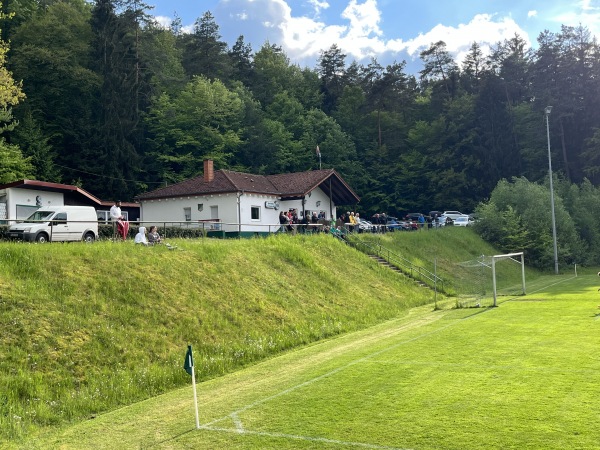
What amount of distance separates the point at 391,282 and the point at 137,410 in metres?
20.8

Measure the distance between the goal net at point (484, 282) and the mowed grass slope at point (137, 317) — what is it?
3643 millimetres

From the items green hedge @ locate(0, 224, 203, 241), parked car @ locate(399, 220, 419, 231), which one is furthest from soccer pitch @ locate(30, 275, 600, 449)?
parked car @ locate(399, 220, 419, 231)

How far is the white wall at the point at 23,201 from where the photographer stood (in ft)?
97.8

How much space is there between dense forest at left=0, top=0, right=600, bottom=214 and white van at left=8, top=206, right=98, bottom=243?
17.1m

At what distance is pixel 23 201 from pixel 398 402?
27338mm

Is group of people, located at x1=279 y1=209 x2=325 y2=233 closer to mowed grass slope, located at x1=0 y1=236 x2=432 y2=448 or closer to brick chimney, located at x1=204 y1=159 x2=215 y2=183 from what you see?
mowed grass slope, located at x1=0 y1=236 x2=432 y2=448

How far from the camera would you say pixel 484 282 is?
2889 cm

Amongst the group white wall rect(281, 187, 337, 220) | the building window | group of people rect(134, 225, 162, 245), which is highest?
white wall rect(281, 187, 337, 220)

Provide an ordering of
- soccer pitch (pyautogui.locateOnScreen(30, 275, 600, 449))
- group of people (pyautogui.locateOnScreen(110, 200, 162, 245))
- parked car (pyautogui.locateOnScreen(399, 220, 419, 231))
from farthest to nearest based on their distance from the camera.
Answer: parked car (pyautogui.locateOnScreen(399, 220, 419, 231)), group of people (pyautogui.locateOnScreen(110, 200, 162, 245)), soccer pitch (pyautogui.locateOnScreen(30, 275, 600, 449))

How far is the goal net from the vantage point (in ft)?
80.8

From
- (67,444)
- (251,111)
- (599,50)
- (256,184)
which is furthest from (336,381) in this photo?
(599,50)

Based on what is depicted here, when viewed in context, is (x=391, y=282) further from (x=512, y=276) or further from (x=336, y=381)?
(x=336, y=381)

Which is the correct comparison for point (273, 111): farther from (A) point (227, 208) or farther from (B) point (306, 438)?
(B) point (306, 438)

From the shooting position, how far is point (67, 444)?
9.62 m
